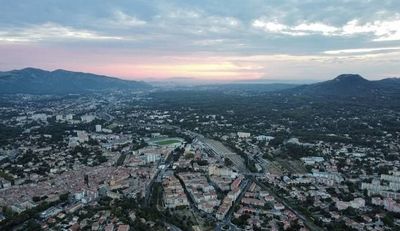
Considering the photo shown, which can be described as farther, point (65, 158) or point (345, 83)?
point (345, 83)

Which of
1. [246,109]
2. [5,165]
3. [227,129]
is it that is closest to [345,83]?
[246,109]

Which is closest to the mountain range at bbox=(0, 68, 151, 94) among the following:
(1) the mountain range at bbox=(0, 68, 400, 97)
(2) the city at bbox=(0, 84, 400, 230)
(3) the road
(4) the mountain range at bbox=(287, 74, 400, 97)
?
(1) the mountain range at bbox=(0, 68, 400, 97)

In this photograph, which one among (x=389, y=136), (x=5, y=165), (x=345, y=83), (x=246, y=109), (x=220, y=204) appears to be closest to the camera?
(x=220, y=204)

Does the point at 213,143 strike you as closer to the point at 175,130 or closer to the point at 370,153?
the point at 175,130

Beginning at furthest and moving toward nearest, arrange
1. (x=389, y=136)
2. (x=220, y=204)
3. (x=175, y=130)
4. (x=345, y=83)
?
1. (x=345, y=83)
2. (x=175, y=130)
3. (x=389, y=136)
4. (x=220, y=204)

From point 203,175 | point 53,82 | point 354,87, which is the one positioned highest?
point 354,87

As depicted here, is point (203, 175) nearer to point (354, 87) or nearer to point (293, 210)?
point (293, 210)

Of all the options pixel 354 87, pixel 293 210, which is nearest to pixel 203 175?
pixel 293 210

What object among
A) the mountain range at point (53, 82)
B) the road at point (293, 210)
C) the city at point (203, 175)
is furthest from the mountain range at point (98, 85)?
the road at point (293, 210)
